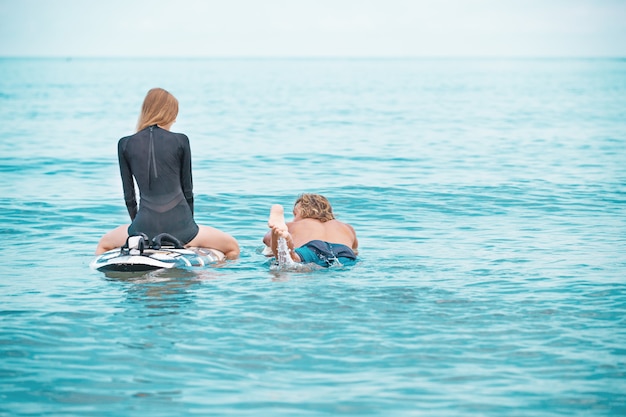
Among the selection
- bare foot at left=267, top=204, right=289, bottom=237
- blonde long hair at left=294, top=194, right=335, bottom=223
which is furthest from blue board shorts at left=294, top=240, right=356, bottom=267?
bare foot at left=267, top=204, right=289, bottom=237

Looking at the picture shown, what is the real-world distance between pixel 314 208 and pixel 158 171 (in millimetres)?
2005

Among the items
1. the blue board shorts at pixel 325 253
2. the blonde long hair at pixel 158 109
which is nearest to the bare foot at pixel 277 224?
the blue board shorts at pixel 325 253

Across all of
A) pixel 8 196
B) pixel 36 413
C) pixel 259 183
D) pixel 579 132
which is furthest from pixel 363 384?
pixel 579 132

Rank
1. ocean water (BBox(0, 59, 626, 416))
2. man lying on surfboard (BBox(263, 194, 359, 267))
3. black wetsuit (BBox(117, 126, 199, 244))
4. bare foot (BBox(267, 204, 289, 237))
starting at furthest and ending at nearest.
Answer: man lying on surfboard (BBox(263, 194, 359, 267)) < black wetsuit (BBox(117, 126, 199, 244)) < bare foot (BBox(267, 204, 289, 237)) < ocean water (BBox(0, 59, 626, 416))

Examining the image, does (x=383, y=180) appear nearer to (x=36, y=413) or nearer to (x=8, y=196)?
(x=8, y=196)

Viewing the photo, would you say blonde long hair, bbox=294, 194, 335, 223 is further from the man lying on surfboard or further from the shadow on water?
the shadow on water

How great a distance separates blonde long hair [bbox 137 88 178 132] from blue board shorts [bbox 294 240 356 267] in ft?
6.63

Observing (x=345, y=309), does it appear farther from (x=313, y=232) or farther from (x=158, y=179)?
(x=158, y=179)

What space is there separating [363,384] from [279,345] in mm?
1047

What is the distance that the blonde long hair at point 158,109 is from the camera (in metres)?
9.25

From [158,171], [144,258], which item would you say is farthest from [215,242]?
[158,171]

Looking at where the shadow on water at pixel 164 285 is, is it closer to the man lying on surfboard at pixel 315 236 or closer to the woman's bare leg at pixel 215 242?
the woman's bare leg at pixel 215 242

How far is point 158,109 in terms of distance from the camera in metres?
9.30

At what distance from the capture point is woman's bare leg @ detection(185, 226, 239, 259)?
9.95 metres
